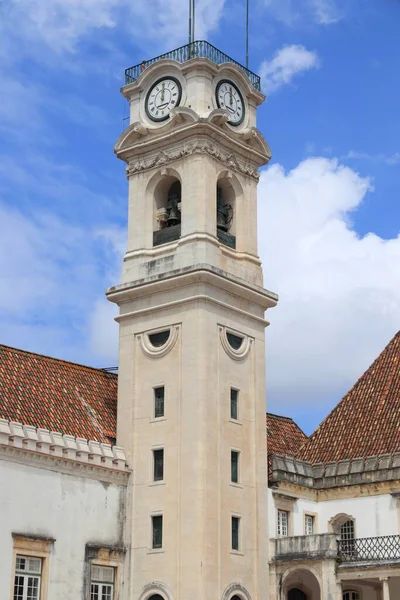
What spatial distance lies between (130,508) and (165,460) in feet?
7.72

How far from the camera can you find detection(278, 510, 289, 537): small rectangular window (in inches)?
1752

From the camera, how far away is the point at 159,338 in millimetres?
43750

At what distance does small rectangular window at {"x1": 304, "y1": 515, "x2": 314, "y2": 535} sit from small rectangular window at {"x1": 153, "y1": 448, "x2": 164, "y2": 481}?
25.1ft

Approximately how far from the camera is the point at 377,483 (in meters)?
44.4

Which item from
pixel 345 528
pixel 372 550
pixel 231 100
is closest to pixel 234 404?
pixel 345 528

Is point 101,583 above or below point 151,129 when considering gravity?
below

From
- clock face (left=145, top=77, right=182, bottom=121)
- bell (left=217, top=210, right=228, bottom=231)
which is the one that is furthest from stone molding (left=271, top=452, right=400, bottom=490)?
clock face (left=145, top=77, right=182, bottom=121)

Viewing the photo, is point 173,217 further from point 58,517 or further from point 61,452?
point 58,517

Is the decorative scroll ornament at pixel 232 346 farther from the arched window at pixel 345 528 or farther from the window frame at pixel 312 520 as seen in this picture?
the arched window at pixel 345 528

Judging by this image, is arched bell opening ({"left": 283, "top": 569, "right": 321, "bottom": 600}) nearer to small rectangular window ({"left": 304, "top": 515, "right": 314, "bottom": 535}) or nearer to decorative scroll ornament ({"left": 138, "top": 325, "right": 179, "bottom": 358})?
small rectangular window ({"left": 304, "top": 515, "right": 314, "bottom": 535})

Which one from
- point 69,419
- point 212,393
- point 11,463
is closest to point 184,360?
point 212,393

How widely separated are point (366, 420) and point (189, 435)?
10.2 m

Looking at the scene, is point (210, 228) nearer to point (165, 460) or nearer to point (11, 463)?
point (165, 460)

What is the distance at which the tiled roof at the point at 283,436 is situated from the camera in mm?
49656
